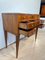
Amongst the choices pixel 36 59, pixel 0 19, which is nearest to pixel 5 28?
pixel 0 19

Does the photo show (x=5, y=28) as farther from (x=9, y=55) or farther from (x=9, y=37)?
(x=9, y=55)

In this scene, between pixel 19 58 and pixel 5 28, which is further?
pixel 5 28

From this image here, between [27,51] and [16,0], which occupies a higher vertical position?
[16,0]

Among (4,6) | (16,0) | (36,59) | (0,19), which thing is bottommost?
(36,59)

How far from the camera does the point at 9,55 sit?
1.71m

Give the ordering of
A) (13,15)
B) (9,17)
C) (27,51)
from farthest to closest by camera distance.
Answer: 1. (27,51)
2. (9,17)
3. (13,15)

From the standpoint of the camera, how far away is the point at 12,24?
161cm

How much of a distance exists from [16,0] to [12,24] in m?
0.80

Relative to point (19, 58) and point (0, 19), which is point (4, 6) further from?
point (19, 58)

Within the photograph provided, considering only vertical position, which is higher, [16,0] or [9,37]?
[16,0]

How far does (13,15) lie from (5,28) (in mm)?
427

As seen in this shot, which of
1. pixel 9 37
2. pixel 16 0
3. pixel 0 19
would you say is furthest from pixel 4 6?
pixel 9 37

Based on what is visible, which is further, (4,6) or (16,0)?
(16,0)

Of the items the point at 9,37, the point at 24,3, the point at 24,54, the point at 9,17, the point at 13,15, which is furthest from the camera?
the point at 24,3
